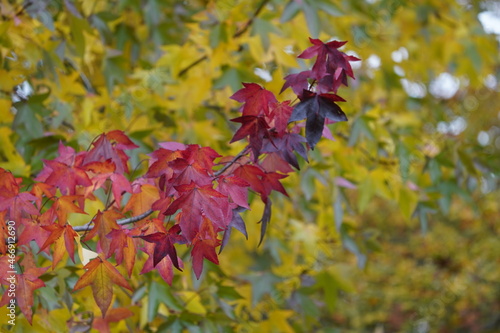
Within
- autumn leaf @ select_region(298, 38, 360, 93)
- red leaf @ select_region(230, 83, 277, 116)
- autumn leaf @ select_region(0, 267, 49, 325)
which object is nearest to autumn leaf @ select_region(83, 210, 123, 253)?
autumn leaf @ select_region(0, 267, 49, 325)

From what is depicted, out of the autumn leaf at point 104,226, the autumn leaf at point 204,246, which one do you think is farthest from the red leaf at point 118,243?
the autumn leaf at point 204,246

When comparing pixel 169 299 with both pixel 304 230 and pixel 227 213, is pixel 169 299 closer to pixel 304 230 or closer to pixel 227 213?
pixel 227 213

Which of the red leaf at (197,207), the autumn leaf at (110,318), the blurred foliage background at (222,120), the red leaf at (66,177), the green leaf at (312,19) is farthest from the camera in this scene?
the green leaf at (312,19)

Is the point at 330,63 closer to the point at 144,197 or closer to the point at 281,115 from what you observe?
the point at 281,115

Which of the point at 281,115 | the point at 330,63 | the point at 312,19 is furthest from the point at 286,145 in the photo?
the point at 312,19

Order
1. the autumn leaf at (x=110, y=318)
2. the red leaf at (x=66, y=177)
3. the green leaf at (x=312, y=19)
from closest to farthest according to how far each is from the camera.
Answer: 1. the red leaf at (x=66, y=177)
2. the autumn leaf at (x=110, y=318)
3. the green leaf at (x=312, y=19)

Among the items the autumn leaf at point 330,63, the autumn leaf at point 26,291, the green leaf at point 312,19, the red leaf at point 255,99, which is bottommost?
the autumn leaf at point 26,291

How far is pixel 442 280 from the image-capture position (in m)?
4.78

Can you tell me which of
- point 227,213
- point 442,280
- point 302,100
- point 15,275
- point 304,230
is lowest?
point 442,280

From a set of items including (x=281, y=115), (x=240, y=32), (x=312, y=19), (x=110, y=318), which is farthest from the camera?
(x=240, y=32)

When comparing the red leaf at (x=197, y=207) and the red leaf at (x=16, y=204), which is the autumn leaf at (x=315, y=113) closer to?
the red leaf at (x=197, y=207)

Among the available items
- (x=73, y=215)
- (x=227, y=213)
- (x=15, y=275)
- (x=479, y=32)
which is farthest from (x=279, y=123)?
(x=479, y=32)

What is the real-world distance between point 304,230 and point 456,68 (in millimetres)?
1537

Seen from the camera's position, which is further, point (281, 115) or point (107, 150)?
point (107, 150)
